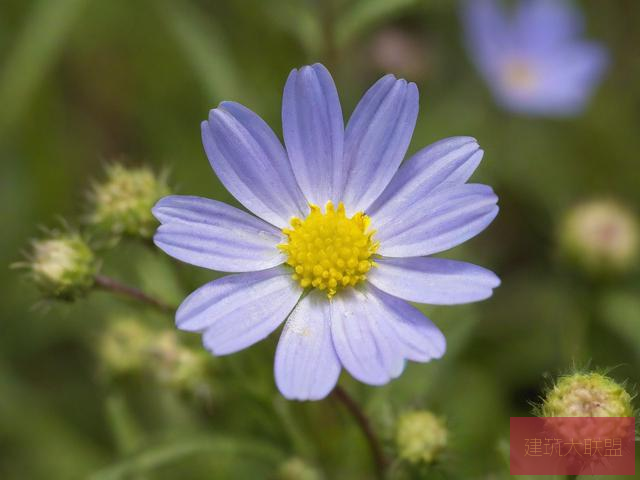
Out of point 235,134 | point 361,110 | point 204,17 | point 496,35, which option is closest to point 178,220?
point 235,134

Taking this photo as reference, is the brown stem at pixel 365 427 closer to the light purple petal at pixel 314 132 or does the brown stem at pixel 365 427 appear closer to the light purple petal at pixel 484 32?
the light purple petal at pixel 314 132

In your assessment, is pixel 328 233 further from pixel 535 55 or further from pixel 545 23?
pixel 535 55

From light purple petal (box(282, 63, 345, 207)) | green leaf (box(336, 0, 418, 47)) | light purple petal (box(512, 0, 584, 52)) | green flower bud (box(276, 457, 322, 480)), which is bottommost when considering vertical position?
green flower bud (box(276, 457, 322, 480))

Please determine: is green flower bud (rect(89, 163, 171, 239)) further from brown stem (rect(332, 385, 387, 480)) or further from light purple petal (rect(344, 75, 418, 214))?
brown stem (rect(332, 385, 387, 480))

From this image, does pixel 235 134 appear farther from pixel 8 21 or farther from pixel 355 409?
pixel 8 21

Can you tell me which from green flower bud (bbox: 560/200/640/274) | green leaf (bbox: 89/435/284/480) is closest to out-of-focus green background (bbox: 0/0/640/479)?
green leaf (bbox: 89/435/284/480)

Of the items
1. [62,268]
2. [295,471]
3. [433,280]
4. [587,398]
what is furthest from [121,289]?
[587,398]
